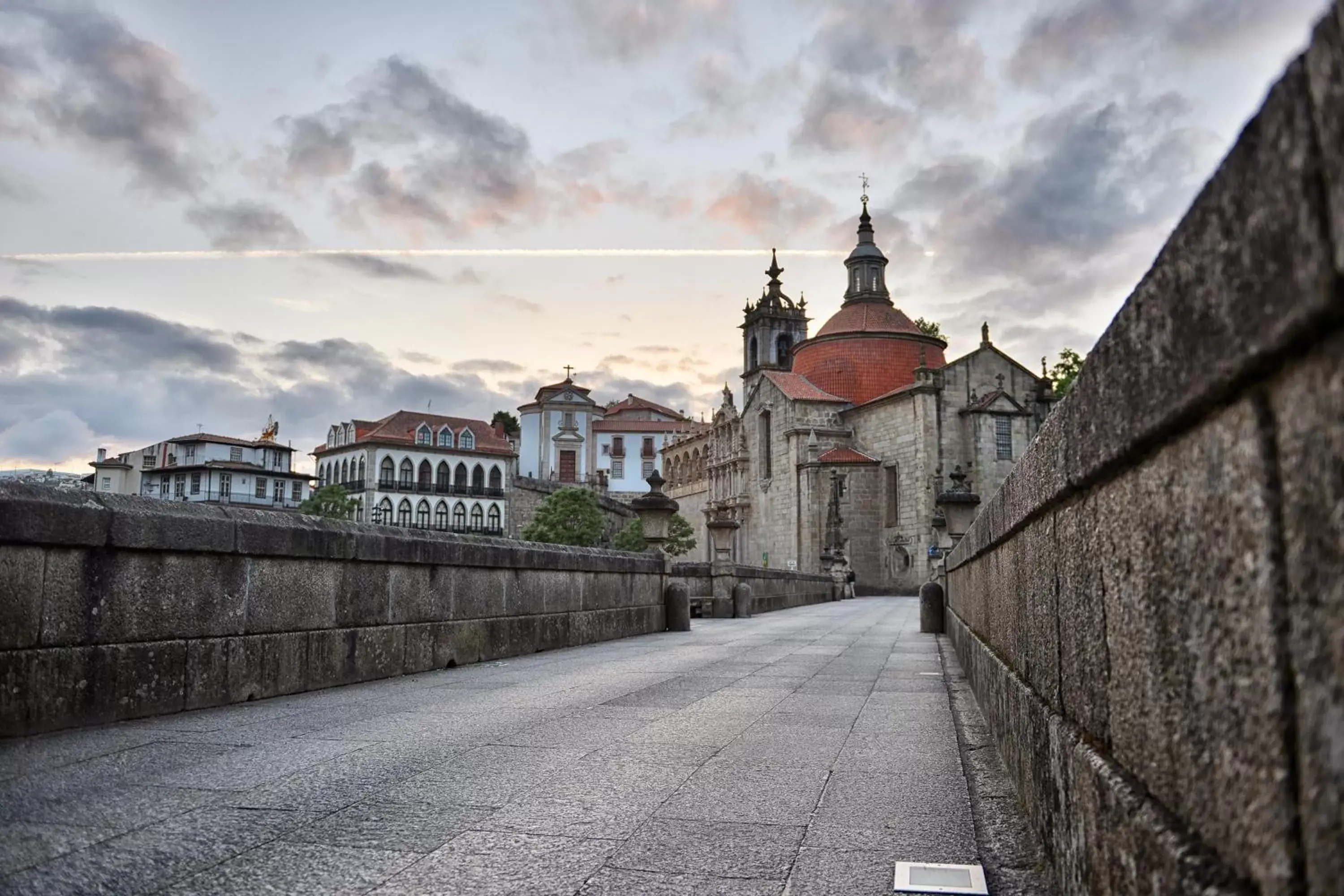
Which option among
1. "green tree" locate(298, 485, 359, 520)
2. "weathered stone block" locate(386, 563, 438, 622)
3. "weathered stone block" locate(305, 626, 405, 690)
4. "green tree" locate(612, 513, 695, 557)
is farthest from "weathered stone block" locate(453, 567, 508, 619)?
"green tree" locate(298, 485, 359, 520)

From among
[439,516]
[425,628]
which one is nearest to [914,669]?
[425,628]

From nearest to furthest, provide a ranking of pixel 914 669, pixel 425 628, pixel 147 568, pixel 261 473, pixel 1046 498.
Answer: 1. pixel 1046 498
2. pixel 147 568
3. pixel 425 628
4. pixel 914 669
5. pixel 261 473

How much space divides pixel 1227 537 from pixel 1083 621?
117cm

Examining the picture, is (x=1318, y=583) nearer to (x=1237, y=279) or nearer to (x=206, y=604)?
(x=1237, y=279)

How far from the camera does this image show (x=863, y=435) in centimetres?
5634

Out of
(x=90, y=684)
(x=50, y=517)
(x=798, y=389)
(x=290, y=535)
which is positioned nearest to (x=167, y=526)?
(x=50, y=517)

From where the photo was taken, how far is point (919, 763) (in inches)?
178

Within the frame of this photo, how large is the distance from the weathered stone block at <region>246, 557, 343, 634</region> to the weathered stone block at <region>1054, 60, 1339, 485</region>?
5.42 m

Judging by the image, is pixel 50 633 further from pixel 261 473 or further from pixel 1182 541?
pixel 261 473

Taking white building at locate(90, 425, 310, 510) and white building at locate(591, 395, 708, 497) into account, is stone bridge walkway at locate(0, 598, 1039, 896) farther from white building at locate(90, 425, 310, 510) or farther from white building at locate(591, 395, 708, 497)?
white building at locate(591, 395, 708, 497)

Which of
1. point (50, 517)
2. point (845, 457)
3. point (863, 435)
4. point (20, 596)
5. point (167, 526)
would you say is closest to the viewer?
point (20, 596)

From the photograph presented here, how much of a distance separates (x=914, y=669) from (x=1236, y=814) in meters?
7.96

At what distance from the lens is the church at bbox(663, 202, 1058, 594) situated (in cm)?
5091

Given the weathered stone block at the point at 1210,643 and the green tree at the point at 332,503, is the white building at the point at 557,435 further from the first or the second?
the weathered stone block at the point at 1210,643
